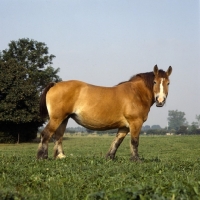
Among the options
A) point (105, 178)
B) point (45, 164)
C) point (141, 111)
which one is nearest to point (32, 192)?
point (105, 178)

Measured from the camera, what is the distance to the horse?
11.8 metres

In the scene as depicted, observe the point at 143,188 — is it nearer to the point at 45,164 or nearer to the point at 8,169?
the point at 8,169

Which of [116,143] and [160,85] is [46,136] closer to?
[116,143]

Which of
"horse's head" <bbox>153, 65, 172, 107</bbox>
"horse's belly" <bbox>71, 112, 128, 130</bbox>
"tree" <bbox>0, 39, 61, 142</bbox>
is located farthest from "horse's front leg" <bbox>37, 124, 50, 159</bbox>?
"tree" <bbox>0, 39, 61, 142</bbox>

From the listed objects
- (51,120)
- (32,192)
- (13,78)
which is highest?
(13,78)

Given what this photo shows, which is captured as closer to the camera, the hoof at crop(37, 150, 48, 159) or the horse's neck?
the hoof at crop(37, 150, 48, 159)

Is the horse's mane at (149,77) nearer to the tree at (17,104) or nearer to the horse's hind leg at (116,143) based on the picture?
the horse's hind leg at (116,143)

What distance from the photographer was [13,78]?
161ft

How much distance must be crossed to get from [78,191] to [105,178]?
3.88ft

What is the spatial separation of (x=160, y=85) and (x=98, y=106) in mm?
2028

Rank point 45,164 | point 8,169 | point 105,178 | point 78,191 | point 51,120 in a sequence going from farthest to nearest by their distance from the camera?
point 51,120 → point 45,164 → point 8,169 → point 105,178 → point 78,191

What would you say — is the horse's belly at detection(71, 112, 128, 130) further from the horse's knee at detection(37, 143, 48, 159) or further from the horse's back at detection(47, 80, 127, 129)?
the horse's knee at detection(37, 143, 48, 159)

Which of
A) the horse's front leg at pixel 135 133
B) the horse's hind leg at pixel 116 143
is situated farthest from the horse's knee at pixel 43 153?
the horse's front leg at pixel 135 133

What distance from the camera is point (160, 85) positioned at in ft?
39.1
